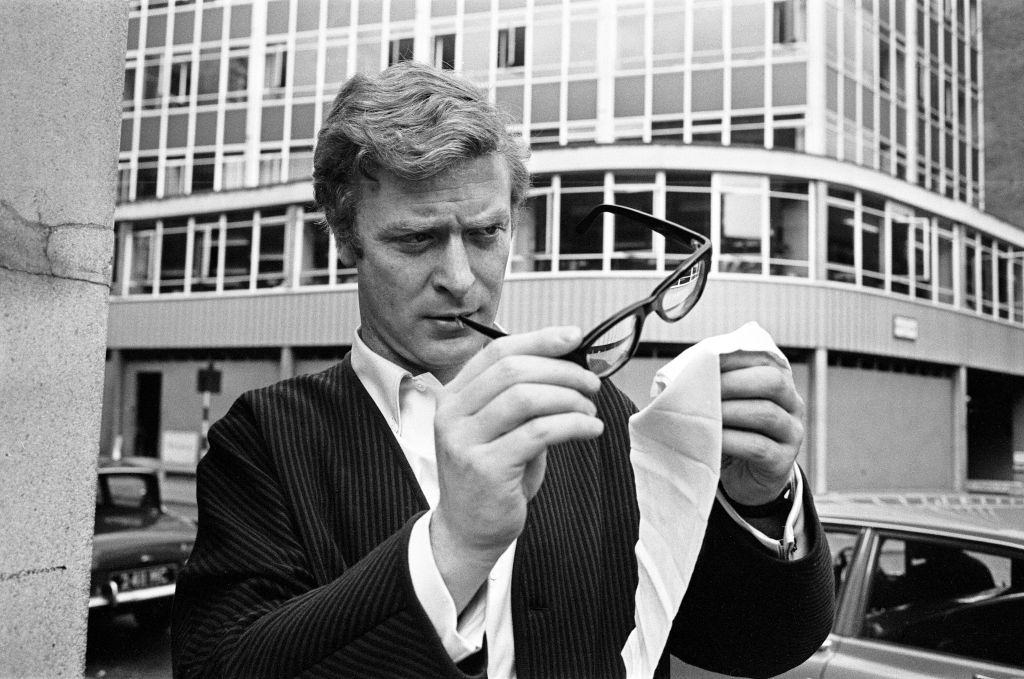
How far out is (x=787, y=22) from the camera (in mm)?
9156

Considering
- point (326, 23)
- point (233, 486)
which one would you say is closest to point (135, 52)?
point (326, 23)

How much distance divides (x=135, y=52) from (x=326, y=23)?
22.1 feet

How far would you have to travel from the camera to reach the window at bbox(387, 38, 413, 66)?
4.00 metres

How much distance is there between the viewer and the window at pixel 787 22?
9.14 metres

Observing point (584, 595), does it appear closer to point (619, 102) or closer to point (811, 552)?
point (811, 552)

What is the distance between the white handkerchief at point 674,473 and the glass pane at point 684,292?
0.06m

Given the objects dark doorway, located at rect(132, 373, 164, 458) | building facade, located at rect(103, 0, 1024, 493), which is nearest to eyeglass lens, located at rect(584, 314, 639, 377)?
building facade, located at rect(103, 0, 1024, 493)

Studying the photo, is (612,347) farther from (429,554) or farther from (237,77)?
(237,77)

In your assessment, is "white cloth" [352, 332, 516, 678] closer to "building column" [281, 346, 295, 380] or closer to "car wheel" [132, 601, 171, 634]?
"car wheel" [132, 601, 171, 634]

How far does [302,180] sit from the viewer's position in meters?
15.8

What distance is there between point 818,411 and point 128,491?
1162cm

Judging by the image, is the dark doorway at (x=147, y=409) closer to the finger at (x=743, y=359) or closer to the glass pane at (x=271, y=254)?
the glass pane at (x=271, y=254)

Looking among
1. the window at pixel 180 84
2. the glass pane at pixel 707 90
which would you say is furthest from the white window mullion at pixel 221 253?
the glass pane at pixel 707 90

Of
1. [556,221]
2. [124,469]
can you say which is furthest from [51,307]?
[556,221]
